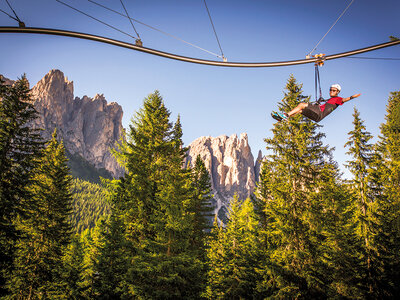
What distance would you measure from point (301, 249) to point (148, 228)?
8497mm

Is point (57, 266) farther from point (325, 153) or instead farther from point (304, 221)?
point (325, 153)

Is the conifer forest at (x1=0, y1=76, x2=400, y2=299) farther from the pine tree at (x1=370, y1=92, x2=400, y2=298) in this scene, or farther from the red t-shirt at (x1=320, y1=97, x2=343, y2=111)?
the red t-shirt at (x1=320, y1=97, x2=343, y2=111)

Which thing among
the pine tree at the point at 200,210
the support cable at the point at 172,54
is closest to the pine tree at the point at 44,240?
the pine tree at the point at 200,210

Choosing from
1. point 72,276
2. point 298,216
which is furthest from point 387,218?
point 72,276

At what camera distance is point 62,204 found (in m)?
18.1

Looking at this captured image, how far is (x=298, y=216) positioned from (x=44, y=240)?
1853 centimetres

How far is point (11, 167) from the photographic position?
525 inches

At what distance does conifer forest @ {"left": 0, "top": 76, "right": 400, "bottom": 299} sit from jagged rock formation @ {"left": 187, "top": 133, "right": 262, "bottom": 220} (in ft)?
541

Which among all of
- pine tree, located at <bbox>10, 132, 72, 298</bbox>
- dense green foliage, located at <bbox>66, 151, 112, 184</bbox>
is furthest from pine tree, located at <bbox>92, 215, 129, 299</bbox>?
dense green foliage, located at <bbox>66, 151, 112, 184</bbox>

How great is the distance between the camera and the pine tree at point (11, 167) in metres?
12.6

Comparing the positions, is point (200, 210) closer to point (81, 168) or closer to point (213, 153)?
point (213, 153)

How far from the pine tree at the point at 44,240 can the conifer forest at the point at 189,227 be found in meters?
0.08

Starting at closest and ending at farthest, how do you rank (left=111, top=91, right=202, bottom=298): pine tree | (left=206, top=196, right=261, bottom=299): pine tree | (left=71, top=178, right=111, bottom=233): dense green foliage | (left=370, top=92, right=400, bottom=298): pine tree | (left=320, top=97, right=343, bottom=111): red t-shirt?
(left=320, top=97, right=343, bottom=111): red t-shirt
(left=111, top=91, right=202, bottom=298): pine tree
(left=370, top=92, right=400, bottom=298): pine tree
(left=206, top=196, right=261, bottom=299): pine tree
(left=71, top=178, right=111, bottom=233): dense green foliage

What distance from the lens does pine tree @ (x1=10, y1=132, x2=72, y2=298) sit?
1535 cm
